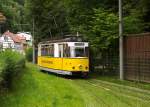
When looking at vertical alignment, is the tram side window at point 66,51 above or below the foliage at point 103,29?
below

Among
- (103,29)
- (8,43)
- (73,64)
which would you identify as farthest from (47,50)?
(8,43)

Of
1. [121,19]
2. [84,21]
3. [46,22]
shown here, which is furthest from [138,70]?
[46,22]

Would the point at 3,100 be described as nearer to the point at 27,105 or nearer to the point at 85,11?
the point at 27,105

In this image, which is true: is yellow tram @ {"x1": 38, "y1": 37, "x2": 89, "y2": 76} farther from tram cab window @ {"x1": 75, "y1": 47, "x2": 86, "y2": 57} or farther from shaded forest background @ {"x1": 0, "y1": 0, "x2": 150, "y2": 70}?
shaded forest background @ {"x1": 0, "y1": 0, "x2": 150, "y2": 70}

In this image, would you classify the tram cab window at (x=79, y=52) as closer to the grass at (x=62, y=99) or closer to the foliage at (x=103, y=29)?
Answer: the foliage at (x=103, y=29)

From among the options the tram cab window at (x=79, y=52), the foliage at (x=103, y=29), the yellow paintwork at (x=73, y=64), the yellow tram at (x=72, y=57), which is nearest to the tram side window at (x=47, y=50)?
the yellow tram at (x=72, y=57)

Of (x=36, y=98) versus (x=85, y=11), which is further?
(x=85, y=11)

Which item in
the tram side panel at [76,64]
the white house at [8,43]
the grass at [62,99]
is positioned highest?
the white house at [8,43]

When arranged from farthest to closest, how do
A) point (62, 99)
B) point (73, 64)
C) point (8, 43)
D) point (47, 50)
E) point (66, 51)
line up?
point (47, 50) < point (66, 51) < point (73, 64) < point (8, 43) < point (62, 99)

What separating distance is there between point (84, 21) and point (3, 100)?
25431mm

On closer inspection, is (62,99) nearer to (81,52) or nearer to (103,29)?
(103,29)

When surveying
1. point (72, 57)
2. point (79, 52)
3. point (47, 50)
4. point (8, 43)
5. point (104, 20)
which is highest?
point (104, 20)

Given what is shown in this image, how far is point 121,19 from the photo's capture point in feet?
105

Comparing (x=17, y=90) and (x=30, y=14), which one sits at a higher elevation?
(x=30, y=14)
